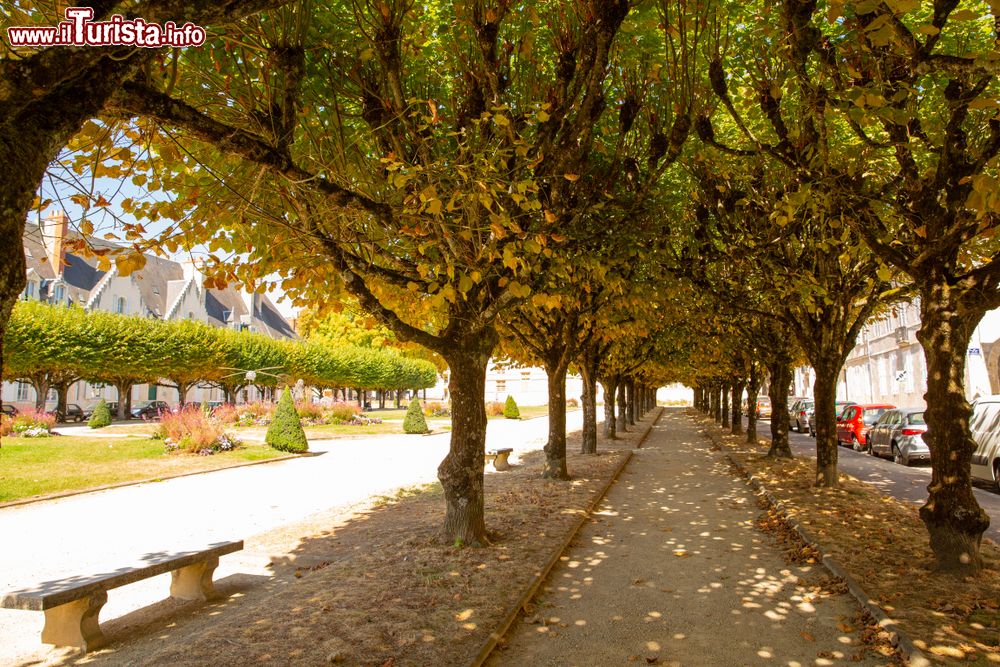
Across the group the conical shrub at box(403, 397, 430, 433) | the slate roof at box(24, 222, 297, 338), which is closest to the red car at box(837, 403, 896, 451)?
the conical shrub at box(403, 397, 430, 433)

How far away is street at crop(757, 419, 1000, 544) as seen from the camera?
11.1 meters

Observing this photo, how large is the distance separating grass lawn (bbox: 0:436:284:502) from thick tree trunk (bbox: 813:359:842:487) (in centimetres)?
1441

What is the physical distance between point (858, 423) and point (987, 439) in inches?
413

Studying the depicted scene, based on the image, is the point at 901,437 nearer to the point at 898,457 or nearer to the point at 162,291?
the point at 898,457

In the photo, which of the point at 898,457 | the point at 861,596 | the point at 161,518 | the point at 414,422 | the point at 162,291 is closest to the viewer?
the point at 861,596

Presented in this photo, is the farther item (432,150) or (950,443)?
(432,150)

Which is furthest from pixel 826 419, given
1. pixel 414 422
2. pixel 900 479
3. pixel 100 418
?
pixel 100 418

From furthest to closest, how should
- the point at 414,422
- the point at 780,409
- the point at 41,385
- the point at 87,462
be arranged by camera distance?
1. the point at 41,385
2. the point at 414,422
3. the point at 780,409
4. the point at 87,462

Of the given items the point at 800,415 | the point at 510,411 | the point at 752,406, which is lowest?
the point at 510,411

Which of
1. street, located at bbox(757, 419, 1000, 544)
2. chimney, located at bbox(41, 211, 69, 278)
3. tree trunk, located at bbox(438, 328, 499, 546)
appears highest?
chimney, located at bbox(41, 211, 69, 278)

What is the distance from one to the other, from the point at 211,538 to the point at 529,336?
7550 mm

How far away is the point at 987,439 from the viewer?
12648 millimetres

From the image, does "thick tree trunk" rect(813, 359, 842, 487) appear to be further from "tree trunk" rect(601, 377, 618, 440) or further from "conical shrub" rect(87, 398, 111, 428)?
"conical shrub" rect(87, 398, 111, 428)

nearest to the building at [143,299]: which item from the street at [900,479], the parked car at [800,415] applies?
the parked car at [800,415]
